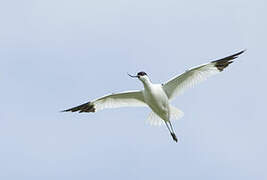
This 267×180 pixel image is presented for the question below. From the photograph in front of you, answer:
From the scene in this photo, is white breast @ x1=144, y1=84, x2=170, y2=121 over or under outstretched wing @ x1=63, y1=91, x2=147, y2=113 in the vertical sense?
under

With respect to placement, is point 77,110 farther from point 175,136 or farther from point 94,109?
point 175,136

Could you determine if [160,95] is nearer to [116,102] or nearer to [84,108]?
[116,102]

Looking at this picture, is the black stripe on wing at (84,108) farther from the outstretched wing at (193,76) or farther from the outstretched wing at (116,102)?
the outstretched wing at (193,76)

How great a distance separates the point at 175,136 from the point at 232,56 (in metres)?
3.20

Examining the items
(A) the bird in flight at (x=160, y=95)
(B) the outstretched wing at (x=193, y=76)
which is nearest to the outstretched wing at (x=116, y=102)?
(A) the bird in flight at (x=160, y=95)

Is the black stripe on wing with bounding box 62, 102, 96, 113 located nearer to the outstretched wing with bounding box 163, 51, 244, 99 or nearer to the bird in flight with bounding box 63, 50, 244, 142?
the bird in flight with bounding box 63, 50, 244, 142

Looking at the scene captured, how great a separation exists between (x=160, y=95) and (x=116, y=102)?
176 cm

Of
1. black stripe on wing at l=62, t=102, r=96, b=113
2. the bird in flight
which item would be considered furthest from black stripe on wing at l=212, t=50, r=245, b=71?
black stripe on wing at l=62, t=102, r=96, b=113

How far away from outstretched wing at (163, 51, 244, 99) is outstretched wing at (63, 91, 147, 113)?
866 mm

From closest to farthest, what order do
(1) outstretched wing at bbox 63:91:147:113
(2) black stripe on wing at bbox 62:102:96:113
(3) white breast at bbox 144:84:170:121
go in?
(3) white breast at bbox 144:84:170:121 < (1) outstretched wing at bbox 63:91:147:113 < (2) black stripe on wing at bbox 62:102:96:113

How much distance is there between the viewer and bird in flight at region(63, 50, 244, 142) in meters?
32.6

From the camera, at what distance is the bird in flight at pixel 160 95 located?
32625 mm

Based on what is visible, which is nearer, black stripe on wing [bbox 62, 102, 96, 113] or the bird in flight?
the bird in flight

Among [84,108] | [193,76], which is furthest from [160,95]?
[84,108]
